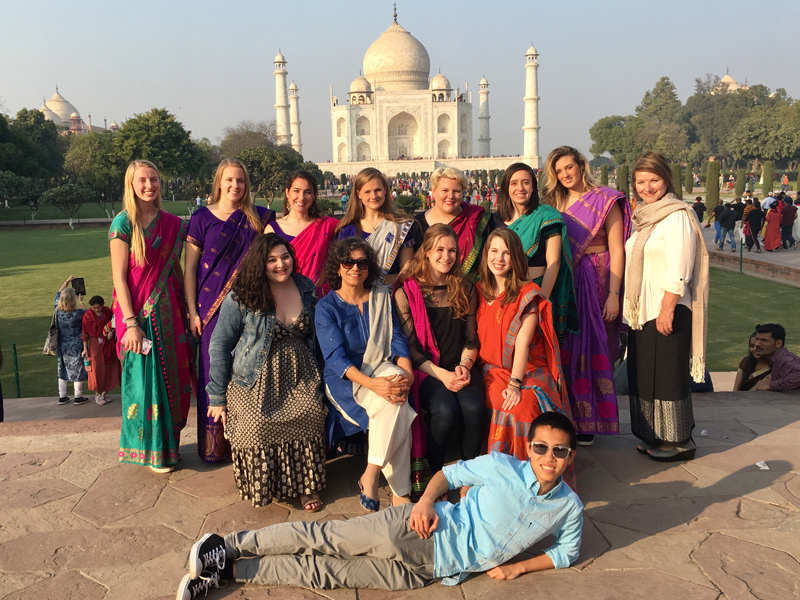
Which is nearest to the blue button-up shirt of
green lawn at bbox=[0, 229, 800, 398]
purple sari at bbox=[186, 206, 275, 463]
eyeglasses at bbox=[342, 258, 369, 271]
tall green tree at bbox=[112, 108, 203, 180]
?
eyeglasses at bbox=[342, 258, 369, 271]

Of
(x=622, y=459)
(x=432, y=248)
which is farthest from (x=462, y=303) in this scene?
(x=622, y=459)

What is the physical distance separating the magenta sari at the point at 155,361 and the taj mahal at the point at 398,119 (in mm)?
44771

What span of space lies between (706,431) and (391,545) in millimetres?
1812

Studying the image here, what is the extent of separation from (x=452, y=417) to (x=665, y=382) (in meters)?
0.94

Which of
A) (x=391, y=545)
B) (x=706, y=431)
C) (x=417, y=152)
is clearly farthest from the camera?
(x=417, y=152)

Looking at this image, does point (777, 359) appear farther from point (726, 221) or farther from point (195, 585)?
point (726, 221)

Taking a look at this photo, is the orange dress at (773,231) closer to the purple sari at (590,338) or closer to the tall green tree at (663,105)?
the purple sari at (590,338)

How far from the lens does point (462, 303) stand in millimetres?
2654

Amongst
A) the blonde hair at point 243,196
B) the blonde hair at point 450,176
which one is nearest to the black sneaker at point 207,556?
the blonde hair at point 243,196

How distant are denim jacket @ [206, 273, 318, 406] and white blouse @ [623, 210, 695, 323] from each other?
1.48m

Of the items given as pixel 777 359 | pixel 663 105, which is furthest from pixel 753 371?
pixel 663 105

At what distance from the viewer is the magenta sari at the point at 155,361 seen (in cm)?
279

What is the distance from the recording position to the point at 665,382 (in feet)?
9.31

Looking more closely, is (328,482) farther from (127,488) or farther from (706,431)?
(706,431)
